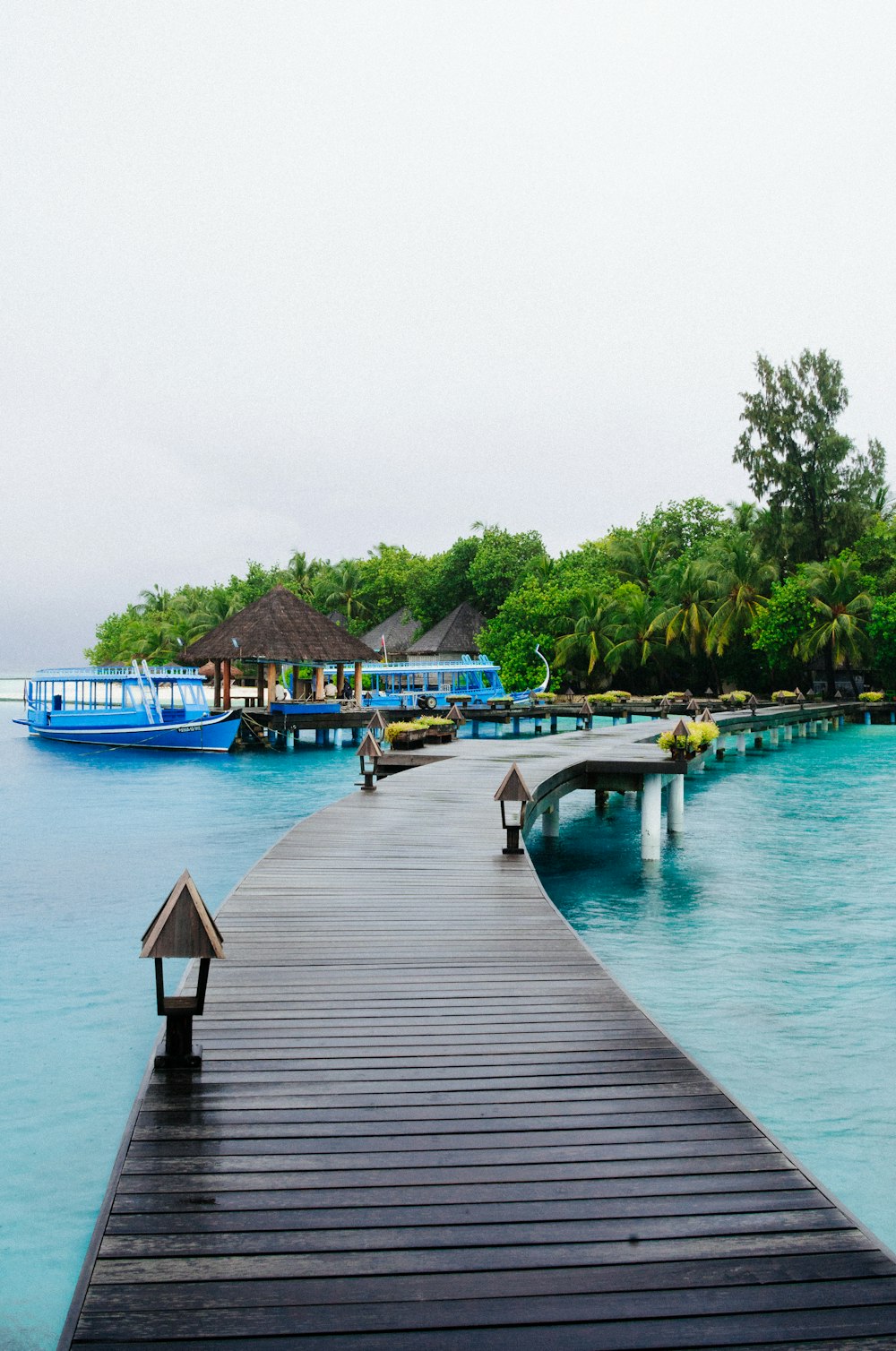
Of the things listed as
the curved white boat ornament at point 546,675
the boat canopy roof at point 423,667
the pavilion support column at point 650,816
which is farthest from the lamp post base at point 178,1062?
the curved white boat ornament at point 546,675

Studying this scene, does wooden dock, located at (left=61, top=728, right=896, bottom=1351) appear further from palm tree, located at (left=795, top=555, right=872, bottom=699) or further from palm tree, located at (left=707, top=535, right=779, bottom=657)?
palm tree, located at (left=707, top=535, right=779, bottom=657)

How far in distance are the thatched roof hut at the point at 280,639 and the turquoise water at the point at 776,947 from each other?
51.7 feet

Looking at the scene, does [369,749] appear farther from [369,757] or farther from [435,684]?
[435,684]

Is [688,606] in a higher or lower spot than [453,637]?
higher

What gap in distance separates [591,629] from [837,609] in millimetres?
10464

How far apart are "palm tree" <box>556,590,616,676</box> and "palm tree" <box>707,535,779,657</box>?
4.65 meters

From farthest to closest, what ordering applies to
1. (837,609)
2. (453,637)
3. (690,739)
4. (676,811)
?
(453,637), (837,609), (676,811), (690,739)

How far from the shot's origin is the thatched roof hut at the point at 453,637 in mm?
50625

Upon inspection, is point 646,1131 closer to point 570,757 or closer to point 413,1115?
point 413,1115

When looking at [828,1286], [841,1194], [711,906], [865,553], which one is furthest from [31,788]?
[865,553]

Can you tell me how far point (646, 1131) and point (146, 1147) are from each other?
1850 mm

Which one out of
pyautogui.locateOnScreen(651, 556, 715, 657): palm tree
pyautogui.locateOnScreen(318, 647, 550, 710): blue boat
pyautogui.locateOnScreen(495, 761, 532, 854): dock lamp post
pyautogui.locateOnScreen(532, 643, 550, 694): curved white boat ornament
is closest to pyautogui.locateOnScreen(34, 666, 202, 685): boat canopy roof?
pyautogui.locateOnScreen(318, 647, 550, 710): blue boat

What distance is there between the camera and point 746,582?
43156mm

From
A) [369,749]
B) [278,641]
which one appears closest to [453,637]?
[278,641]
